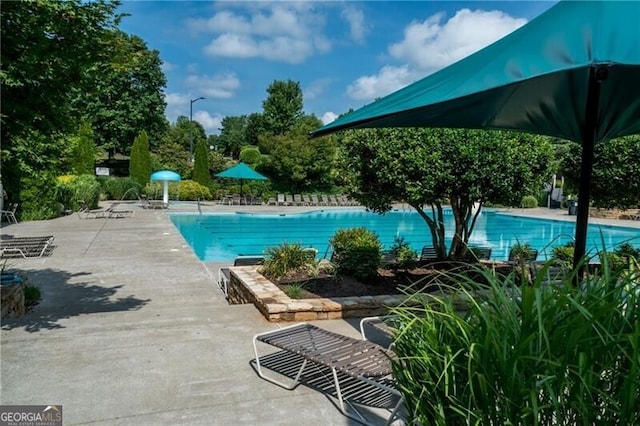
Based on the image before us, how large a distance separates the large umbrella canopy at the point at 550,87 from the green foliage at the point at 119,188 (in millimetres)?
28342

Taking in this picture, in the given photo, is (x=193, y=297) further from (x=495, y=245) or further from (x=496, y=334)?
(x=495, y=245)

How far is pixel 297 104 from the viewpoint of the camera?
53875 millimetres

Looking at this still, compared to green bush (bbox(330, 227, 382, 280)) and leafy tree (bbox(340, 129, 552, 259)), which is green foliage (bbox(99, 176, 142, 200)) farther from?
leafy tree (bbox(340, 129, 552, 259))

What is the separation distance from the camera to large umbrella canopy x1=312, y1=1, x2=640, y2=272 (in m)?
1.93

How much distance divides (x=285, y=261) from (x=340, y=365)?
401 cm

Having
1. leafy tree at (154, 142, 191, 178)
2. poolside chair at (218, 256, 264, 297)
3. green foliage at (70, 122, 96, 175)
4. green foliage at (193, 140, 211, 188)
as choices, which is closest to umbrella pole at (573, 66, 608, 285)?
poolside chair at (218, 256, 264, 297)

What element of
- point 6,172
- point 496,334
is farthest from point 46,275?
point 496,334

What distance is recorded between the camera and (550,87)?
3.38m

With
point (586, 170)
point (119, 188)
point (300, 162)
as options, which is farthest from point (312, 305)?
point (300, 162)

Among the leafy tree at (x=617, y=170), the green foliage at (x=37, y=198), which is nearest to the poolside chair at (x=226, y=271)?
the leafy tree at (x=617, y=170)

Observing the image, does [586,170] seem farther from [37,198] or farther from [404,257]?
[37,198]

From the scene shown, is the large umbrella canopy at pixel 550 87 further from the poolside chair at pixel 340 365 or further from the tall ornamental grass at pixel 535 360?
the poolside chair at pixel 340 365

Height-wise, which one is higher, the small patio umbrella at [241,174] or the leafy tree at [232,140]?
the leafy tree at [232,140]

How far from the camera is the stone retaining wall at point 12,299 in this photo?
5.18 metres
